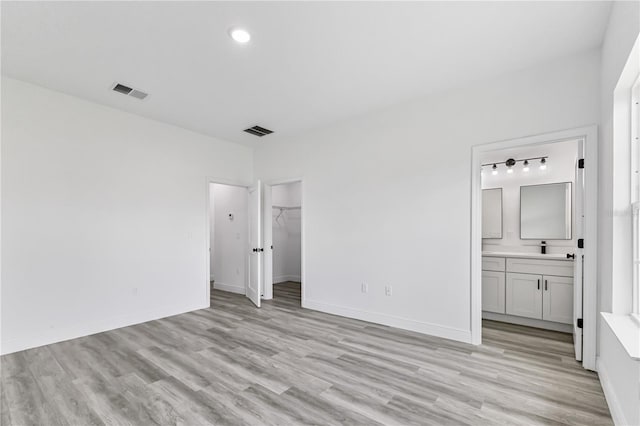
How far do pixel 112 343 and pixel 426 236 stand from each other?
3.69m

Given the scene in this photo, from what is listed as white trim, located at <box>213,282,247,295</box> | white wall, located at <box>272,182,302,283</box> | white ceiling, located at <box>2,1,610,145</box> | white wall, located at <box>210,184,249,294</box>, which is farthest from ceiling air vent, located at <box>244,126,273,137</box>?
white trim, located at <box>213,282,247,295</box>

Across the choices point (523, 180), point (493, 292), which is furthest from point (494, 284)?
point (523, 180)

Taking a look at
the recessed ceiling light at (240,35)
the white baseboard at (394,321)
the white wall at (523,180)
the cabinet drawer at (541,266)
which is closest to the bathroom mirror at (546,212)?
the white wall at (523,180)

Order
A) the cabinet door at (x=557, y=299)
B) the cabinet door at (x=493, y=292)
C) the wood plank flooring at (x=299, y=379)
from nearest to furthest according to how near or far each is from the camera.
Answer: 1. the wood plank flooring at (x=299, y=379)
2. the cabinet door at (x=557, y=299)
3. the cabinet door at (x=493, y=292)

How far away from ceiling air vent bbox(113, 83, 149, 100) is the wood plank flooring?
277 cm

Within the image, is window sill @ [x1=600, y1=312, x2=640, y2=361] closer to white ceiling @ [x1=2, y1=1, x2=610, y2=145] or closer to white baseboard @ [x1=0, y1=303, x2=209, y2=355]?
white ceiling @ [x1=2, y1=1, x2=610, y2=145]

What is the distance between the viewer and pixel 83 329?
140 inches

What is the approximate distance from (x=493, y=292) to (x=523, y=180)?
177cm

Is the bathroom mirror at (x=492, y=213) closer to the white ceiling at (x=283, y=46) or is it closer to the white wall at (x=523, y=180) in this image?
the white wall at (x=523, y=180)

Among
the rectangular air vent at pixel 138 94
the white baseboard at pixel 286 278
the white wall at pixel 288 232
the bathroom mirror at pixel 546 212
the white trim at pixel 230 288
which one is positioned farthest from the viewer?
the white wall at pixel 288 232

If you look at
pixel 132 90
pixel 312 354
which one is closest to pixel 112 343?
pixel 312 354

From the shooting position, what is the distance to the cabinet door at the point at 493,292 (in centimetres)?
402

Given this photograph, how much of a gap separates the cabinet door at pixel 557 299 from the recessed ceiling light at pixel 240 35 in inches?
166

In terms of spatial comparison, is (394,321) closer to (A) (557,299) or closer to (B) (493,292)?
(B) (493,292)
